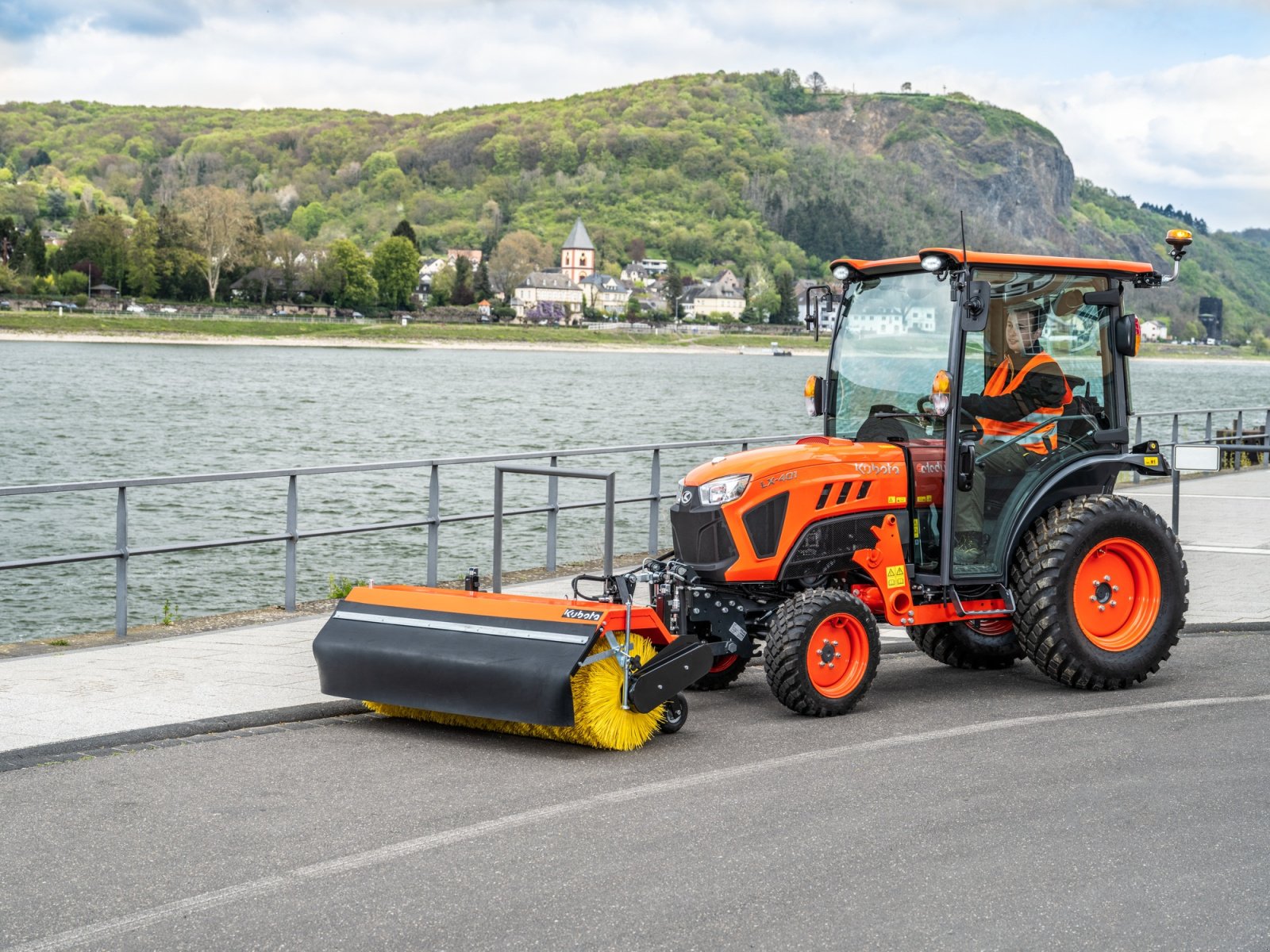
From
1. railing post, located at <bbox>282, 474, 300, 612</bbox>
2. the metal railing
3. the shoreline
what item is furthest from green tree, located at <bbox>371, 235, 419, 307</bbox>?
railing post, located at <bbox>282, 474, 300, 612</bbox>

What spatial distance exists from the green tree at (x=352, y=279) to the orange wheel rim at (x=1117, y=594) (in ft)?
489

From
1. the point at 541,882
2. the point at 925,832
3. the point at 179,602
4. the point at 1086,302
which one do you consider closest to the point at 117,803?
the point at 541,882

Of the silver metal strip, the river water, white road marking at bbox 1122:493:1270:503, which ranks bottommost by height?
the river water

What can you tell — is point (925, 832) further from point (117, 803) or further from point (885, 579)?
point (117, 803)

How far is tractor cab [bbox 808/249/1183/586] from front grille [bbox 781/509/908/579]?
0.33m

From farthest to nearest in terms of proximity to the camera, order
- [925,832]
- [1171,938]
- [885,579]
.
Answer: [885,579], [925,832], [1171,938]

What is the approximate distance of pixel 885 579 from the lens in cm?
826

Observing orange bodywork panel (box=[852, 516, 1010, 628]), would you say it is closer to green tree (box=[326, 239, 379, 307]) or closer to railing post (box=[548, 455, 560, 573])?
railing post (box=[548, 455, 560, 573])

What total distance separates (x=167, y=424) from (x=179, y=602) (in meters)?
36.6

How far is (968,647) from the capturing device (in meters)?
9.45

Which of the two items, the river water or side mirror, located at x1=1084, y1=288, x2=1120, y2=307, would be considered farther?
the river water

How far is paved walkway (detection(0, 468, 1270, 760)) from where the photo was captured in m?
7.59

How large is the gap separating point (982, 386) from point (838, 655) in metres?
1.75

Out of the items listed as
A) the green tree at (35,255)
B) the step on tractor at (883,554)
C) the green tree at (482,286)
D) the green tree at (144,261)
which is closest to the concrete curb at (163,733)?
the step on tractor at (883,554)
